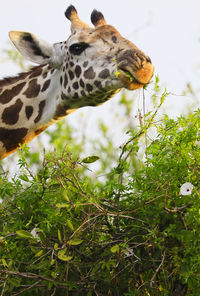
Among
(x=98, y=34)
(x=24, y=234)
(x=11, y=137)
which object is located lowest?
(x=24, y=234)

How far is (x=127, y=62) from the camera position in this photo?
3729 mm

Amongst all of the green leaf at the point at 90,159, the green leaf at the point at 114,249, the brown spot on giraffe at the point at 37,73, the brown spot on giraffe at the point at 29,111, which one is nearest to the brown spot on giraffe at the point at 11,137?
the brown spot on giraffe at the point at 29,111

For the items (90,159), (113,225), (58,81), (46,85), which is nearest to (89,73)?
(58,81)

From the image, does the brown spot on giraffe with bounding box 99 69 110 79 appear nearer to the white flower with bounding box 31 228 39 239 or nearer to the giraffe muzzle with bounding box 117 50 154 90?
the giraffe muzzle with bounding box 117 50 154 90

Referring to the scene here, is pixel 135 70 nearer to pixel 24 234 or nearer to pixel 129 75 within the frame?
pixel 129 75

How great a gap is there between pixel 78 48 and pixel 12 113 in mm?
812

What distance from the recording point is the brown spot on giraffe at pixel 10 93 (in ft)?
14.9

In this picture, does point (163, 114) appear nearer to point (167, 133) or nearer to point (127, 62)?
point (167, 133)

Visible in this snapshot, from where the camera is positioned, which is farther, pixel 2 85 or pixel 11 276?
pixel 2 85

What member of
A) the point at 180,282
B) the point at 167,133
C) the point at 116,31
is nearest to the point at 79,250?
the point at 180,282

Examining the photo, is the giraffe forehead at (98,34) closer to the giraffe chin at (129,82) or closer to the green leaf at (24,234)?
the giraffe chin at (129,82)

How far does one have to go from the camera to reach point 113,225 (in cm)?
244

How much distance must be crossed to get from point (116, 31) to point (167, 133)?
1.98 metres

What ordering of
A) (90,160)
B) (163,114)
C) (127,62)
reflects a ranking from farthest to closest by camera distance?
(127,62)
(163,114)
(90,160)
